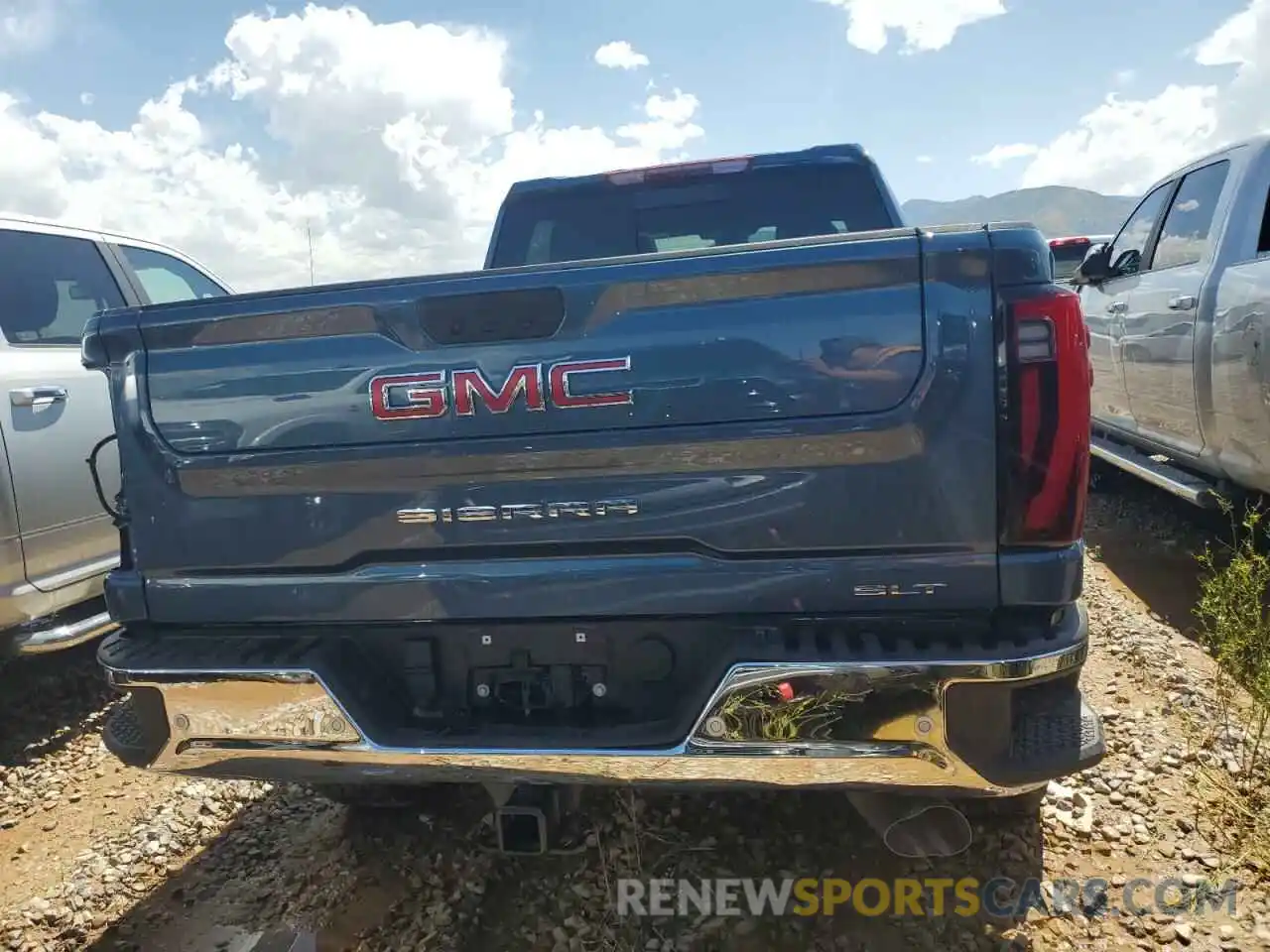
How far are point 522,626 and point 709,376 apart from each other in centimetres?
73

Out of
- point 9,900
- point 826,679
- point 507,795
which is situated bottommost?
point 9,900

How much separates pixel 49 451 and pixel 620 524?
9.26ft

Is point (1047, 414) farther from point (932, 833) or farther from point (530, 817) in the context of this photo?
point (530, 817)

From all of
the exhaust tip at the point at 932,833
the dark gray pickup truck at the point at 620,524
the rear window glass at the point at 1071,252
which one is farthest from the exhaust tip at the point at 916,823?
the rear window glass at the point at 1071,252

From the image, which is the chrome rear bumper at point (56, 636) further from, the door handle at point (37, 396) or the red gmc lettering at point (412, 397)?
the red gmc lettering at point (412, 397)

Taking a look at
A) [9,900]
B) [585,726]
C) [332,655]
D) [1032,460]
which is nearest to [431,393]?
[332,655]

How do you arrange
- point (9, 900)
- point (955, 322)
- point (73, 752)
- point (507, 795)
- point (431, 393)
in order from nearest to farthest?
1. point (955, 322)
2. point (431, 393)
3. point (507, 795)
4. point (9, 900)
5. point (73, 752)

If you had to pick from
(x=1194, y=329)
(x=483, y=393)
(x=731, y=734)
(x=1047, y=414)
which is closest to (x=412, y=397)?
(x=483, y=393)

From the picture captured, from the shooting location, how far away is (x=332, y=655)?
7.01ft

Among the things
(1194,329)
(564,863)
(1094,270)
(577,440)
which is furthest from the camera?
(1094,270)

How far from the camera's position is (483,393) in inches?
78.9

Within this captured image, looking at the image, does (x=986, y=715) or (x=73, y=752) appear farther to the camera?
(x=73, y=752)

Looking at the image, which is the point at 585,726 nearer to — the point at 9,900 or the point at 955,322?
the point at 955,322

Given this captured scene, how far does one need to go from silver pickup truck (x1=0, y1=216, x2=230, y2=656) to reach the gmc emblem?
2137 millimetres
